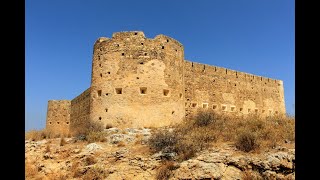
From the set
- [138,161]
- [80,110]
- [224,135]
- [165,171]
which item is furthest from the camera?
[80,110]

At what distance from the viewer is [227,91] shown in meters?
16.7

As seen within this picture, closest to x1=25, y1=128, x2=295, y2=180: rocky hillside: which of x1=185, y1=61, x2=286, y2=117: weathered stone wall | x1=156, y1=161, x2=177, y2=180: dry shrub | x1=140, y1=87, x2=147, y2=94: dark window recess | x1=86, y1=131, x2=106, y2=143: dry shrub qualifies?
x1=156, y1=161, x2=177, y2=180: dry shrub

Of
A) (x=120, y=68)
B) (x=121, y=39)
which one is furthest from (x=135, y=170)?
(x=121, y=39)

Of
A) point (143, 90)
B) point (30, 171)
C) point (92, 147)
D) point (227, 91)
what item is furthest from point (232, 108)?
point (30, 171)

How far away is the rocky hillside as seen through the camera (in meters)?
8.27

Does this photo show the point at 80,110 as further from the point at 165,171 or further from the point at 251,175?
the point at 251,175

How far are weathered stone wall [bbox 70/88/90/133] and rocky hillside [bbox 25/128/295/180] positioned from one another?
410 centimetres

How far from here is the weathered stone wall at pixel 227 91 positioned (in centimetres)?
1527

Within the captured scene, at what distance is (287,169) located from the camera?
26.6ft

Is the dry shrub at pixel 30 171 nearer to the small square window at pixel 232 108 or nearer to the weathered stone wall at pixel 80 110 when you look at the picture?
the weathered stone wall at pixel 80 110

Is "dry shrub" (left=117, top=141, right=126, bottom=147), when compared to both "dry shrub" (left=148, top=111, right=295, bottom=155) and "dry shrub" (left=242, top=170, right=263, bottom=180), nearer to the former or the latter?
"dry shrub" (left=148, top=111, right=295, bottom=155)

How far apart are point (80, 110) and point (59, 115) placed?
4.87m
